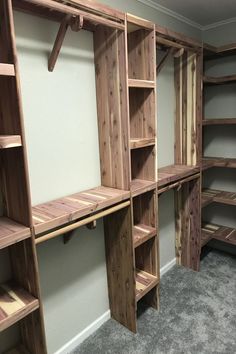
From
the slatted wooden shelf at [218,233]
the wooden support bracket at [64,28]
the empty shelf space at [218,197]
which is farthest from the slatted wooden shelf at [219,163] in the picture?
the wooden support bracket at [64,28]

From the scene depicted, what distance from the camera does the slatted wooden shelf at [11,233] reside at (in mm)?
1185

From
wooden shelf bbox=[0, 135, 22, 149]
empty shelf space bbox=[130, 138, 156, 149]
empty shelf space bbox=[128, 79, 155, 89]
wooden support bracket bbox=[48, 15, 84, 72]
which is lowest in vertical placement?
empty shelf space bbox=[130, 138, 156, 149]

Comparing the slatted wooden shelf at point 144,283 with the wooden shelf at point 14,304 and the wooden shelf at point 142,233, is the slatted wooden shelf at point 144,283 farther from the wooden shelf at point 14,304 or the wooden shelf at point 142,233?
the wooden shelf at point 14,304

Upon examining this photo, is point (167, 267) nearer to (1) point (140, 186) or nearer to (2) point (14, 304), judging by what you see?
(1) point (140, 186)

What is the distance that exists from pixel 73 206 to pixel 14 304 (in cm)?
58

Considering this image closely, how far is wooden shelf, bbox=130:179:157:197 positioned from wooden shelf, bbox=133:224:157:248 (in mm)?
353

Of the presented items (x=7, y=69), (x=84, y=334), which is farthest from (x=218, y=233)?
(x=7, y=69)

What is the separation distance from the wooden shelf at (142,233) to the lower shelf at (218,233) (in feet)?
3.28

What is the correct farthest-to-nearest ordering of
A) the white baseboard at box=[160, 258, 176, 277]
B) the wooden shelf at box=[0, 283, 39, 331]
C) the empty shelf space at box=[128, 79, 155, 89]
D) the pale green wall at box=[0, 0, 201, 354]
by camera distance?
1. the white baseboard at box=[160, 258, 176, 277]
2. the empty shelf space at box=[128, 79, 155, 89]
3. the pale green wall at box=[0, 0, 201, 354]
4. the wooden shelf at box=[0, 283, 39, 331]

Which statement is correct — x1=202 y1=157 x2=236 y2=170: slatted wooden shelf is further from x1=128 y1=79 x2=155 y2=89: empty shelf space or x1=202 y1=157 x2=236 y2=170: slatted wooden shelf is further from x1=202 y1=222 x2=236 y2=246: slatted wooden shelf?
x1=128 y1=79 x2=155 y2=89: empty shelf space

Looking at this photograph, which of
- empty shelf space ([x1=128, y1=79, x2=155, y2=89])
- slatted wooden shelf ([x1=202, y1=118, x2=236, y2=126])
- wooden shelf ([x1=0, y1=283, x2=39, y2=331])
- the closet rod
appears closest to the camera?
wooden shelf ([x1=0, y1=283, x2=39, y2=331])

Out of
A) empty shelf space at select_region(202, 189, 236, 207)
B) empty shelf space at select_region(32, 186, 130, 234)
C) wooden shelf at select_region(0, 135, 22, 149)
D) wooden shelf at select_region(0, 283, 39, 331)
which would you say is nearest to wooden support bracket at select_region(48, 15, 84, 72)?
wooden shelf at select_region(0, 135, 22, 149)

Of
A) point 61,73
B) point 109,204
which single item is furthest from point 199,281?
point 61,73

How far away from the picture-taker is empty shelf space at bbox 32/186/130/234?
1.40m
